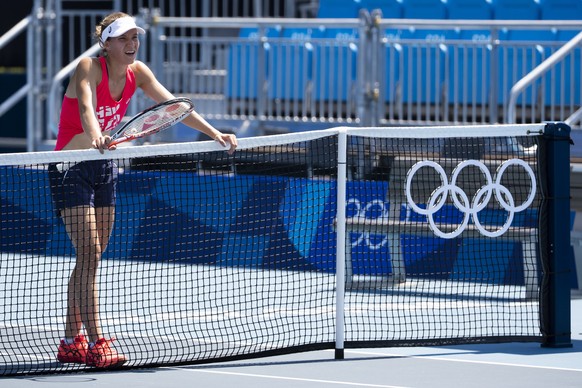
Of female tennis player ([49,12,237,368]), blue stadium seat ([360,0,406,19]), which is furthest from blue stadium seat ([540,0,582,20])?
female tennis player ([49,12,237,368])

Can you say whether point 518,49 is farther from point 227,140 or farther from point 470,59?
point 227,140

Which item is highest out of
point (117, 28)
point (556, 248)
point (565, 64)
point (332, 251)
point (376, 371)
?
point (565, 64)

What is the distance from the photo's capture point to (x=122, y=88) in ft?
24.9

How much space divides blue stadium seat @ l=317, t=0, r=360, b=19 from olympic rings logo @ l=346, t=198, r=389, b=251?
4908 millimetres

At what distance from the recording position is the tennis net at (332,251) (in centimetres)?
788

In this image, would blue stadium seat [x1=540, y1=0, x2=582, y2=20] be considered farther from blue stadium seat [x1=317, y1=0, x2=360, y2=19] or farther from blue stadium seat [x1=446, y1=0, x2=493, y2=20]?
blue stadium seat [x1=317, y1=0, x2=360, y2=19]

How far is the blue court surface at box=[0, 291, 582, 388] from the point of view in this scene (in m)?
6.90

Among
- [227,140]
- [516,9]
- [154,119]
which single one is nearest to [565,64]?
[516,9]

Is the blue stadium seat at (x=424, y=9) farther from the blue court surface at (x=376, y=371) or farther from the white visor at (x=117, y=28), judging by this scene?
the white visor at (x=117, y=28)

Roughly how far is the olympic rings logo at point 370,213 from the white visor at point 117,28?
3.06 meters

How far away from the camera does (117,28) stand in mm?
7441

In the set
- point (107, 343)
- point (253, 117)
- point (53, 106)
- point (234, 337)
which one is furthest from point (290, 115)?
point (107, 343)

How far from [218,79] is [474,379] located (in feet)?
28.7

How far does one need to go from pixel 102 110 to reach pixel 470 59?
6.86 meters
